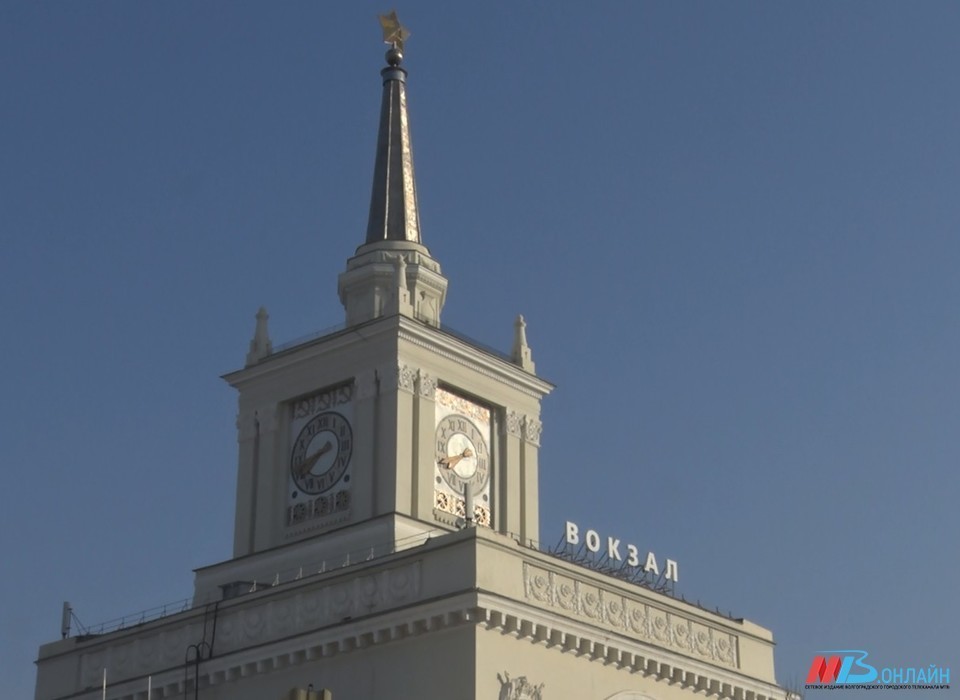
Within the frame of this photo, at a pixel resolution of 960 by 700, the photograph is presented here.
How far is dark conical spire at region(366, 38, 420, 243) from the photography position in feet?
198

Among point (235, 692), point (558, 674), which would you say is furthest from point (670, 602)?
point (235, 692)

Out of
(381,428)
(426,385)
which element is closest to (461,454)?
(426,385)

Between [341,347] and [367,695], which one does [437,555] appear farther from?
[341,347]

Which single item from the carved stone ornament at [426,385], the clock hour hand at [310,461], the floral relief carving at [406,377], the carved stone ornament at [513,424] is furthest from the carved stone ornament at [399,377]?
the carved stone ornament at [513,424]

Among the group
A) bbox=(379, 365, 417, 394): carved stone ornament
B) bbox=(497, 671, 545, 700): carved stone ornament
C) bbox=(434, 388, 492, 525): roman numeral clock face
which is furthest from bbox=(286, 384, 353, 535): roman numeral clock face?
bbox=(497, 671, 545, 700): carved stone ornament

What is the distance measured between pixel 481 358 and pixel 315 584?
10649 mm

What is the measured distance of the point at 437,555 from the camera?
47.6 meters

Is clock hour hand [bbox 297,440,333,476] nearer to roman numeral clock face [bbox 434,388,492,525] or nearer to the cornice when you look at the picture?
roman numeral clock face [bbox 434,388,492,525]

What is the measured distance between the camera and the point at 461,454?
56.3 m

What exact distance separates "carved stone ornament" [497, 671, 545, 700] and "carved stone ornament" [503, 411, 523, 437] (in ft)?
40.6

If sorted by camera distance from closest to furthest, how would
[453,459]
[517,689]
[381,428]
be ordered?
[517,689]
[381,428]
[453,459]

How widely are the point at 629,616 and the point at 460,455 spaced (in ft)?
27.1

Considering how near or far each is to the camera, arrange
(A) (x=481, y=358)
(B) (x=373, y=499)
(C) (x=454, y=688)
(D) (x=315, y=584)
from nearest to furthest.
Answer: (C) (x=454, y=688)
(D) (x=315, y=584)
(B) (x=373, y=499)
(A) (x=481, y=358)

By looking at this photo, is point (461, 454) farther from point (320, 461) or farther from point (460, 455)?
point (320, 461)
